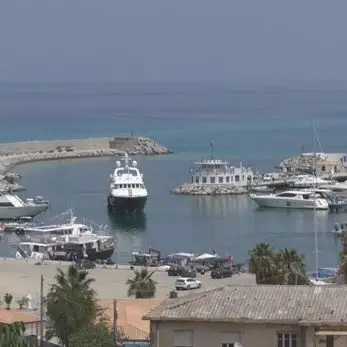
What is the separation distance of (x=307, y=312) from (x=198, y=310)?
1.05m

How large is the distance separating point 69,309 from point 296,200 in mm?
47852

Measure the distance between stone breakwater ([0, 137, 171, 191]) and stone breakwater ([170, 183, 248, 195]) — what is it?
21.2 m

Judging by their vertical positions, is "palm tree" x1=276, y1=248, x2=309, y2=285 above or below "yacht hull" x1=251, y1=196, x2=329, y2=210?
below

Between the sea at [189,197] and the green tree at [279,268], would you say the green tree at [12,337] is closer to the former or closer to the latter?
the green tree at [279,268]

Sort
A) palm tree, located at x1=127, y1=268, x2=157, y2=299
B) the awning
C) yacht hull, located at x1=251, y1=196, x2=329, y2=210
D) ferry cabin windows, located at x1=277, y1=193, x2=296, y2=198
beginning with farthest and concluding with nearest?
ferry cabin windows, located at x1=277, y1=193, x2=296, y2=198, yacht hull, located at x1=251, y1=196, x2=329, y2=210, palm tree, located at x1=127, y1=268, x2=157, y2=299, the awning

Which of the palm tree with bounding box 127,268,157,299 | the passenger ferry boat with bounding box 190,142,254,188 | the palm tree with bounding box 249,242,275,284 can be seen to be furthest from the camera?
the passenger ferry boat with bounding box 190,142,254,188

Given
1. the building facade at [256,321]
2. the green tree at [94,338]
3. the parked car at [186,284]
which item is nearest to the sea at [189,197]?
the parked car at [186,284]

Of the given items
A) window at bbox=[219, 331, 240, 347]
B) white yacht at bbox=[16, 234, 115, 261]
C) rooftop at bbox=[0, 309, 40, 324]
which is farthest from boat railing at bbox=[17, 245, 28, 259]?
window at bbox=[219, 331, 240, 347]

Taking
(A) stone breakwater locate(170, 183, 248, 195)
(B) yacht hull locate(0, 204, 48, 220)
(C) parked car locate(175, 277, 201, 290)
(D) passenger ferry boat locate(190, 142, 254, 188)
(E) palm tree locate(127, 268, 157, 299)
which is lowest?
(E) palm tree locate(127, 268, 157, 299)

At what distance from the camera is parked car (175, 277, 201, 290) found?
33844 mm

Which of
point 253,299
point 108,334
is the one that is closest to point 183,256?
point 108,334

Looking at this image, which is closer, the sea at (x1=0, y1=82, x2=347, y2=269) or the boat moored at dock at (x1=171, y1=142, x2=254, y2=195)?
the sea at (x1=0, y1=82, x2=347, y2=269)

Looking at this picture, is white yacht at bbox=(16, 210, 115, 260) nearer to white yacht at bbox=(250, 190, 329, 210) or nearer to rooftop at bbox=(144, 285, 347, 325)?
white yacht at bbox=(250, 190, 329, 210)

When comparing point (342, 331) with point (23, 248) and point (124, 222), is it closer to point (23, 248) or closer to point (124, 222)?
point (23, 248)
